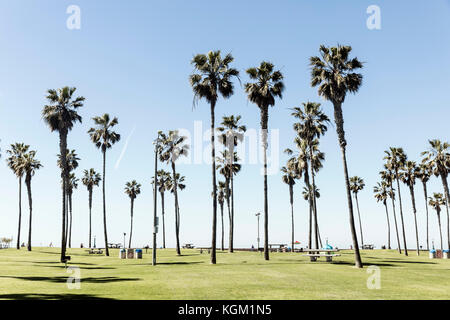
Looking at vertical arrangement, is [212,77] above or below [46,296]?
above

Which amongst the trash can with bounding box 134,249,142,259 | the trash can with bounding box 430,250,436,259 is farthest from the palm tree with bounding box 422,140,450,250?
the trash can with bounding box 134,249,142,259

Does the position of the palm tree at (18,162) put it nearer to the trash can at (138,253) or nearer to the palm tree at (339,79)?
the trash can at (138,253)

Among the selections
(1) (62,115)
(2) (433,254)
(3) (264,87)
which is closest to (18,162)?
(1) (62,115)

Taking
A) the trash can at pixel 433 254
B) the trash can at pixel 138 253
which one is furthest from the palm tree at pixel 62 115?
the trash can at pixel 433 254

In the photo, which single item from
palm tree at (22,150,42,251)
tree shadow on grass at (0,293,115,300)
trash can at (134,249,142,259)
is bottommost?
trash can at (134,249,142,259)

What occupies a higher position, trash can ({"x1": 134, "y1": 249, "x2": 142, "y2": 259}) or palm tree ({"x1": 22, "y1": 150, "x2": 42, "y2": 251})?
palm tree ({"x1": 22, "y1": 150, "x2": 42, "y2": 251})

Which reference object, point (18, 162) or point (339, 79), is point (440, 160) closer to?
point (339, 79)

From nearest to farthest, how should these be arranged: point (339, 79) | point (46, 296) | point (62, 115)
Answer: point (46, 296), point (339, 79), point (62, 115)

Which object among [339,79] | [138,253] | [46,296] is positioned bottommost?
[138,253]

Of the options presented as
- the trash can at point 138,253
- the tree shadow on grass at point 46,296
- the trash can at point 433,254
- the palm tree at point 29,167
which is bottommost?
the trash can at point 433,254

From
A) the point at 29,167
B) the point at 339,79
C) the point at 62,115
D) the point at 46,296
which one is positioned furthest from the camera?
the point at 29,167

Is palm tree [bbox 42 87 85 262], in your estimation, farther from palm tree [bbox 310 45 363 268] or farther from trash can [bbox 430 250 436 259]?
trash can [bbox 430 250 436 259]
